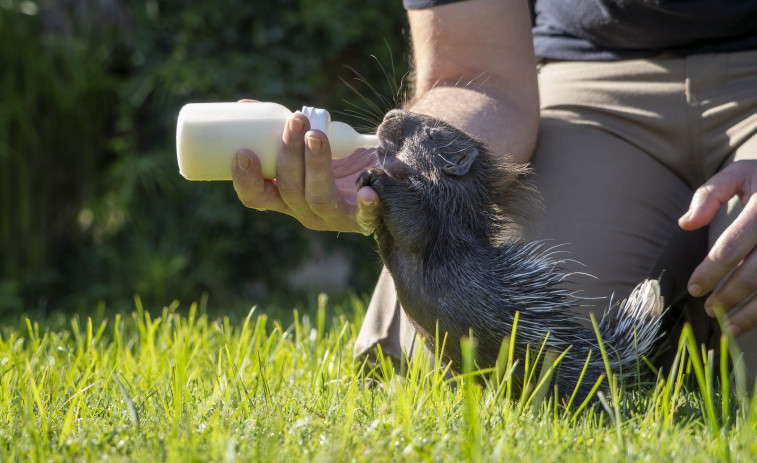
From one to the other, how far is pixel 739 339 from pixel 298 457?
1.57 metres

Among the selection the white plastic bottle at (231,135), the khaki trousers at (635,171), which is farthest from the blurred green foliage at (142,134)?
the white plastic bottle at (231,135)

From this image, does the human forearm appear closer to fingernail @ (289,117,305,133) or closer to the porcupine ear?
the porcupine ear

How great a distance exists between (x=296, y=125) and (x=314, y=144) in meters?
0.07

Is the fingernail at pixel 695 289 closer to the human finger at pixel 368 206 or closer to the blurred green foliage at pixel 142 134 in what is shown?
the human finger at pixel 368 206

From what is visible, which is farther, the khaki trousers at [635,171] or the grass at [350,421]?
the khaki trousers at [635,171]

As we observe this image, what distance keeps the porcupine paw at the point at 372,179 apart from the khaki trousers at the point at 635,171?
75 cm

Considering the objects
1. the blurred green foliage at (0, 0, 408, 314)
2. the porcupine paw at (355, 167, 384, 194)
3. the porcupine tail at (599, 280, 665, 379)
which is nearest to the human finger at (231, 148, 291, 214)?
the porcupine paw at (355, 167, 384, 194)

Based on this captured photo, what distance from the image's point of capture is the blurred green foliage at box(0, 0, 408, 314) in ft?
17.2

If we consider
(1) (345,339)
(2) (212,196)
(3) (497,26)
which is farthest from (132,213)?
(3) (497,26)

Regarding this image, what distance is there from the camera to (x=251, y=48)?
552 cm

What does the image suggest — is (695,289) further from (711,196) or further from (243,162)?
(243,162)

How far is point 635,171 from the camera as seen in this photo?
2836 millimetres

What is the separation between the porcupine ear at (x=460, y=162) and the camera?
213 cm

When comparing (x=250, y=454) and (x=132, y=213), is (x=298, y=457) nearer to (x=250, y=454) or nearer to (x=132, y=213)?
(x=250, y=454)
